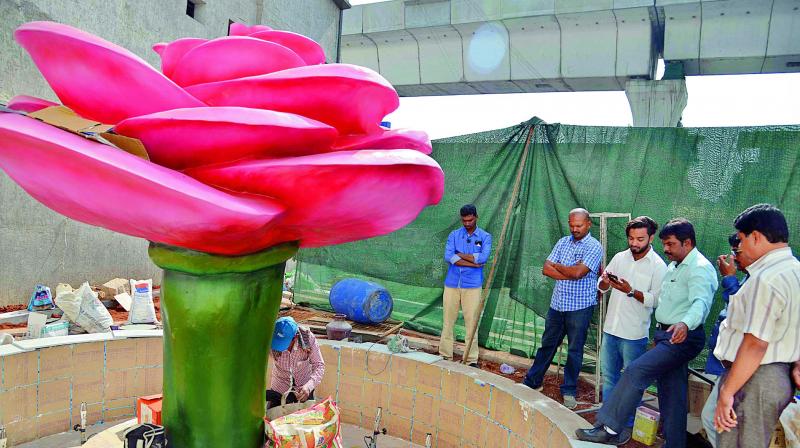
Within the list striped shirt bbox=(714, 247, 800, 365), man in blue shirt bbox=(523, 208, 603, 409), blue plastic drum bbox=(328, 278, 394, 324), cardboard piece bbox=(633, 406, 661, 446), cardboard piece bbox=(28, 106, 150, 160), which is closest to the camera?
cardboard piece bbox=(28, 106, 150, 160)

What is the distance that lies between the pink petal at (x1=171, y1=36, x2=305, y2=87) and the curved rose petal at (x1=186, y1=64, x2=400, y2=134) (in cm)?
5

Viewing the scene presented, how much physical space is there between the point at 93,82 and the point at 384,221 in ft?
1.87

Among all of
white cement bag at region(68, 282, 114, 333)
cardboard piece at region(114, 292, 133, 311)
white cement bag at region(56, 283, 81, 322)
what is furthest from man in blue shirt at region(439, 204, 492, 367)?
cardboard piece at region(114, 292, 133, 311)

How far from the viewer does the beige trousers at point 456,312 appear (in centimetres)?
586

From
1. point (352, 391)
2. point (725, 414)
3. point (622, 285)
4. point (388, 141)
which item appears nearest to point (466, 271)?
point (622, 285)

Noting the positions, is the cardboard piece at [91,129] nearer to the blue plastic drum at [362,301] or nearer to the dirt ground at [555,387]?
the dirt ground at [555,387]

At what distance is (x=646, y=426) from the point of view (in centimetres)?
398

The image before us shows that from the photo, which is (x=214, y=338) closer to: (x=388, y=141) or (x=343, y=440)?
(x=388, y=141)

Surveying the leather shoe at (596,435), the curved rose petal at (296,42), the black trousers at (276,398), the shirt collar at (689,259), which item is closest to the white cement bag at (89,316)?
the black trousers at (276,398)

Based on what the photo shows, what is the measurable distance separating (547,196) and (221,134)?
525 centimetres

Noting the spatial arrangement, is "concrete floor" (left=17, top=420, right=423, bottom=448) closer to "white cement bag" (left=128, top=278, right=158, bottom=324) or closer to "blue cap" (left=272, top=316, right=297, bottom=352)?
"blue cap" (left=272, top=316, right=297, bottom=352)

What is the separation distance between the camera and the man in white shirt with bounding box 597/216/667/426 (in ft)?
13.8

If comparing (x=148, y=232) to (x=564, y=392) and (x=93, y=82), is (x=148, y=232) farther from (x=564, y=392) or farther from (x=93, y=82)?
(x=564, y=392)

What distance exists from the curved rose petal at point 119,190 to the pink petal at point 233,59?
235 millimetres
